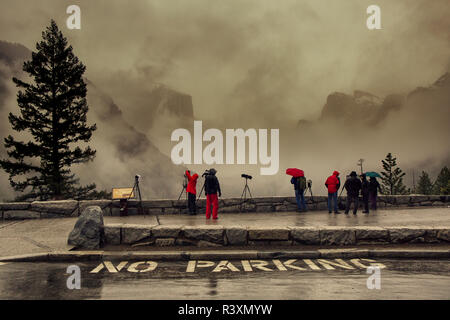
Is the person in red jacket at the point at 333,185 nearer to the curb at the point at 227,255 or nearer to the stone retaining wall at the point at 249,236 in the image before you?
the stone retaining wall at the point at 249,236

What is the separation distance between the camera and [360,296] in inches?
227

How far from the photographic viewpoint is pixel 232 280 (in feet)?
22.5

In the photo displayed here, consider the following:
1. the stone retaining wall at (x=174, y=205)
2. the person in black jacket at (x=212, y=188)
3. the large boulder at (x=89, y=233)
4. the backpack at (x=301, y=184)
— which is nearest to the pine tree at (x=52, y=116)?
the stone retaining wall at (x=174, y=205)

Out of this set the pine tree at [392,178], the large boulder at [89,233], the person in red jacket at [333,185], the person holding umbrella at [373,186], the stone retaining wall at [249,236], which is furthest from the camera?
the pine tree at [392,178]

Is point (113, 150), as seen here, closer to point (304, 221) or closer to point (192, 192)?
point (192, 192)

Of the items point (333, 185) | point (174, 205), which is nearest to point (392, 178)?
point (333, 185)

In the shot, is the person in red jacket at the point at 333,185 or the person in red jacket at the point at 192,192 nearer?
the person in red jacket at the point at 192,192

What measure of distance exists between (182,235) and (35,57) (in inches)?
1310

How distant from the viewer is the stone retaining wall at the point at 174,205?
15188 millimetres

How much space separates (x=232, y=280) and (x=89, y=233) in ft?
13.7

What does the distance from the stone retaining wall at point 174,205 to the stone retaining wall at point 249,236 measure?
656 centimetres

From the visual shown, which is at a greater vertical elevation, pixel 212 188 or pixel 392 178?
pixel 392 178

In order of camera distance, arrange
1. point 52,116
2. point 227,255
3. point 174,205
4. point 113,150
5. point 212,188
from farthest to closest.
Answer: point 113,150 → point 52,116 → point 174,205 → point 212,188 → point 227,255
